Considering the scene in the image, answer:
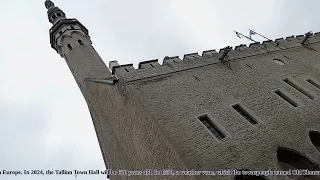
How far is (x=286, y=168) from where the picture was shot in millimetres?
13125

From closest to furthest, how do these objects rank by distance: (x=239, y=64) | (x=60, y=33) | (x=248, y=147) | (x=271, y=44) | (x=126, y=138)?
(x=248, y=147) < (x=126, y=138) < (x=239, y=64) < (x=271, y=44) < (x=60, y=33)

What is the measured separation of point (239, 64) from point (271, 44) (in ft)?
15.4

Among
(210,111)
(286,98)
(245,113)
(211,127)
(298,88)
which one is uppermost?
(298,88)

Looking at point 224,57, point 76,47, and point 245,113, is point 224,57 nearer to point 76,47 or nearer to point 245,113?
point 245,113

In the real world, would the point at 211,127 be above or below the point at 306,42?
below

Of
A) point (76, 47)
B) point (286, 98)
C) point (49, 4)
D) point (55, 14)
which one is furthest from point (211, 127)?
point (49, 4)

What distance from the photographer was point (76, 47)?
76.8 feet

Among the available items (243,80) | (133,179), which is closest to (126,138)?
(133,179)

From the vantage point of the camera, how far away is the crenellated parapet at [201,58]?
1605 cm

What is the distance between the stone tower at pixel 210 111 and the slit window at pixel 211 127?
0.13 ft

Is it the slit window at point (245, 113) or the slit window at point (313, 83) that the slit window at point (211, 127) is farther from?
the slit window at point (313, 83)

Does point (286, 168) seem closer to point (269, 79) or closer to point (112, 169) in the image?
point (269, 79)

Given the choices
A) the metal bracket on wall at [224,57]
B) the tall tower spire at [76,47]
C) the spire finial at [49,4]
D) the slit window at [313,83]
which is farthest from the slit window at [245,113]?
the spire finial at [49,4]

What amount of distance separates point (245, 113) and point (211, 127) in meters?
2.05
